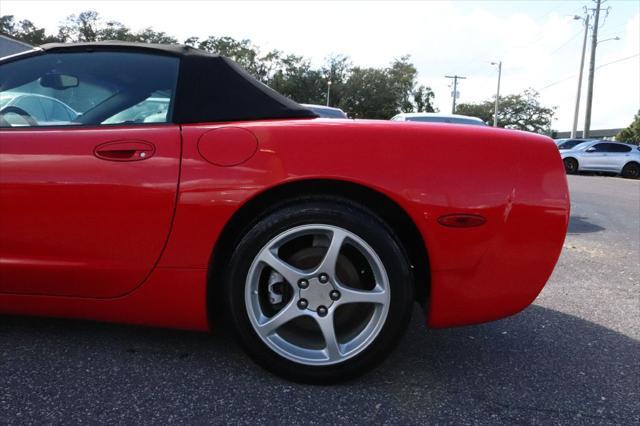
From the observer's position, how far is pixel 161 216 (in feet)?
6.64

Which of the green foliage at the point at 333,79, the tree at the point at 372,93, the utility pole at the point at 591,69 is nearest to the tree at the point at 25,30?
the green foliage at the point at 333,79

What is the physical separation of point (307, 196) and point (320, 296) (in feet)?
1.32

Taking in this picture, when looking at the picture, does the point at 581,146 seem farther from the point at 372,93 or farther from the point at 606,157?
the point at 372,93

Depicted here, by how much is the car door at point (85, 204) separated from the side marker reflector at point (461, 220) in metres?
1.05

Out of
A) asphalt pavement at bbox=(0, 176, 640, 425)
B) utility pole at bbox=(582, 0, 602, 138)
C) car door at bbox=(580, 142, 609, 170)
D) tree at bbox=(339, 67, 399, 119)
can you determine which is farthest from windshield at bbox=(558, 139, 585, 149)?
tree at bbox=(339, 67, 399, 119)

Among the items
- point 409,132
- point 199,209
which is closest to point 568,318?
point 409,132

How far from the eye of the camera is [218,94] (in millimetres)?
2227

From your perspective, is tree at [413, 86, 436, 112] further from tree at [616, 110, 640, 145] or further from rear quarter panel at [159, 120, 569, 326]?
rear quarter panel at [159, 120, 569, 326]

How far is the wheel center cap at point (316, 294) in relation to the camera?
205cm

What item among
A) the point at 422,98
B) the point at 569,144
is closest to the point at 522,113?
the point at 422,98

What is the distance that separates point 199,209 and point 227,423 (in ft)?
2.58

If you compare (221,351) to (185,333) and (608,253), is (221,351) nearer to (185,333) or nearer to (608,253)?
(185,333)

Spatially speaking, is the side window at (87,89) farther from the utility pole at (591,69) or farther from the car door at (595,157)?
the utility pole at (591,69)

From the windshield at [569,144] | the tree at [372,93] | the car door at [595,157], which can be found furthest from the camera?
the tree at [372,93]
